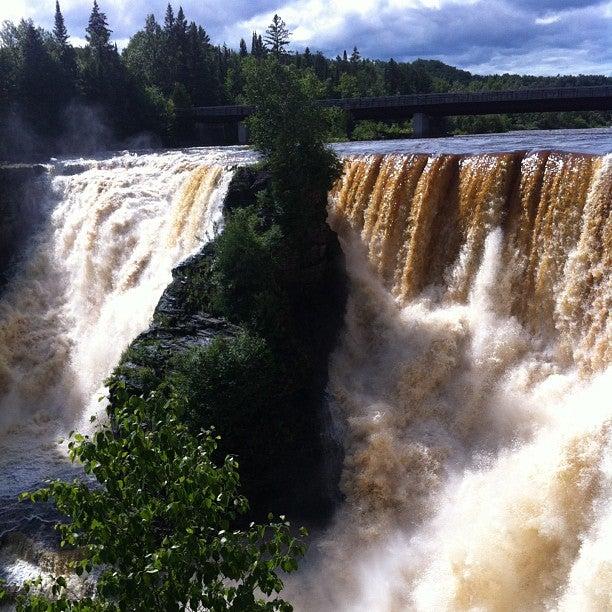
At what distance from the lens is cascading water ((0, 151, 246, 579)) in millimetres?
16594

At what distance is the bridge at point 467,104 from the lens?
33094mm

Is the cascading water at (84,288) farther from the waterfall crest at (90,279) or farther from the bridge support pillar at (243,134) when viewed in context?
the bridge support pillar at (243,134)

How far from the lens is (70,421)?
16.7m

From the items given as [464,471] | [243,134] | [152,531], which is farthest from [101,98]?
[152,531]

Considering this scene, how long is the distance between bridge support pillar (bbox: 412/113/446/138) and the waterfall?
2168 centimetres

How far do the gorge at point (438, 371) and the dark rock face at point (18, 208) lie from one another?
10.4ft

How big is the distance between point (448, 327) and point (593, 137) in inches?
482

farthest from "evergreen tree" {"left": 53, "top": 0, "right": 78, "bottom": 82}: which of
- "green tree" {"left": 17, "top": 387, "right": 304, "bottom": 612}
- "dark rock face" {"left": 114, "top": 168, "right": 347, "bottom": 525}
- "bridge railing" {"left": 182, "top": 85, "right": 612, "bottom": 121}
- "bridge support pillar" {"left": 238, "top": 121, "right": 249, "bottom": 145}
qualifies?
"green tree" {"left": 17, "top": 387, "right": 304, "bottom": 612}

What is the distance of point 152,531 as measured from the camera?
5254mm

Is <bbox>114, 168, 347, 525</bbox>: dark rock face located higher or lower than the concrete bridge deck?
lower

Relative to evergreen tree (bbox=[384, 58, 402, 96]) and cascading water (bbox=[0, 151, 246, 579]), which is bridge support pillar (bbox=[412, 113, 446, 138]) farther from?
evergreen tree (bbox=[384, 58, 402, 96])

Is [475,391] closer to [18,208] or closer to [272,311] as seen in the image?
[272,311]

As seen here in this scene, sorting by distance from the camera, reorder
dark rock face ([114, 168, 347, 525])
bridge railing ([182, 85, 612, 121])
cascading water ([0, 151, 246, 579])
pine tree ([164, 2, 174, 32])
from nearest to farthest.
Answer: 1. dark rock face ([114, 168, 347, 525])
2. cascading water ([0, 151, 246, 579])
3. bridge railing ([182, 85, 612, 121])
4. pine tree ([164, 2, 174, 32])

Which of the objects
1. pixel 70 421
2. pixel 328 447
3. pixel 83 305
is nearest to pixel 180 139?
pixel 83 305
